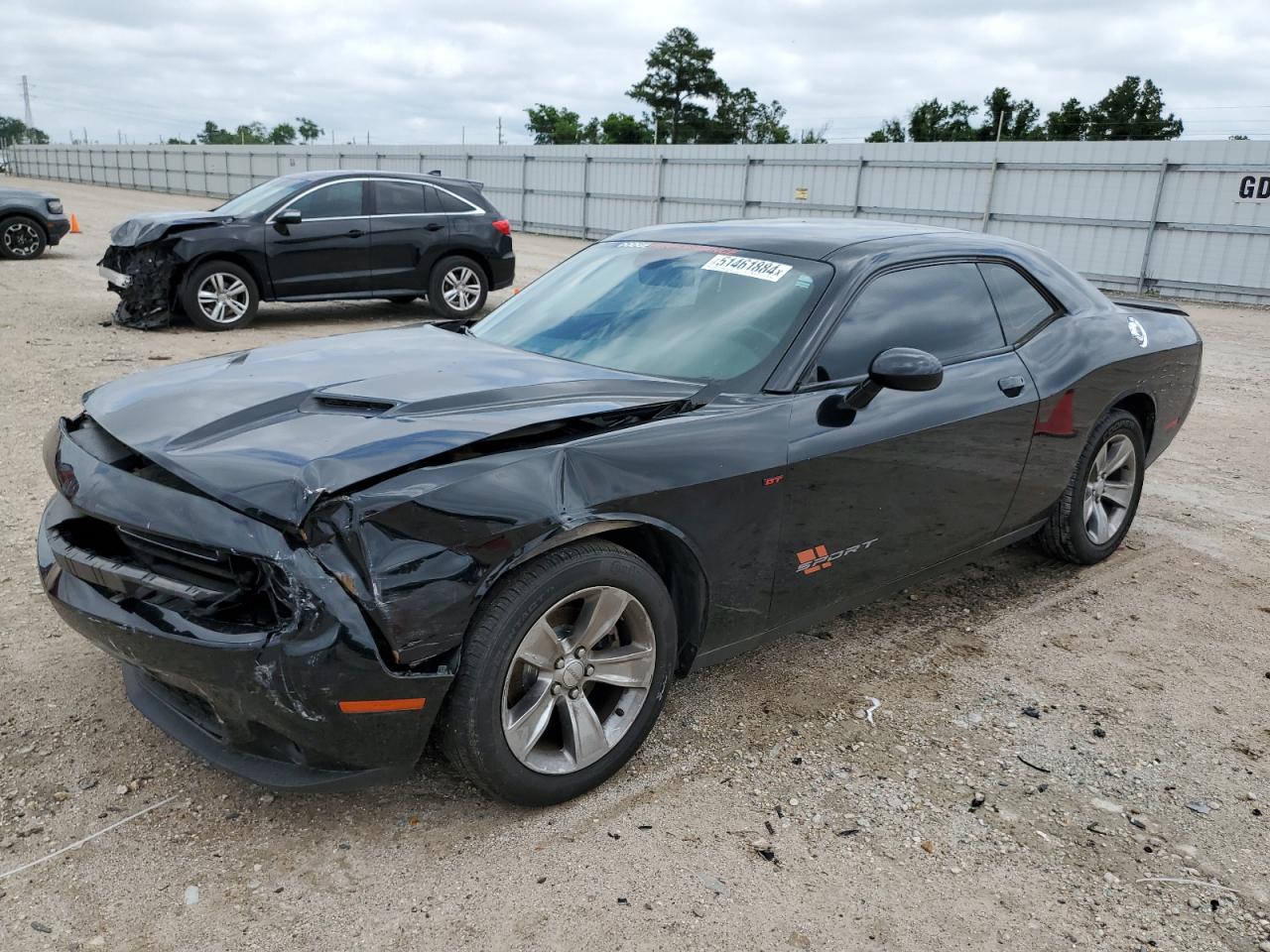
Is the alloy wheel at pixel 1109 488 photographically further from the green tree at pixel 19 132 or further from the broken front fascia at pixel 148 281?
the green tree at pixel 19 132

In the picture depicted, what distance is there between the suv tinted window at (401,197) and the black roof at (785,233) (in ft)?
24.5

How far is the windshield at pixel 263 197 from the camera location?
10.6 metres

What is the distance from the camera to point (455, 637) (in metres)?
2.48

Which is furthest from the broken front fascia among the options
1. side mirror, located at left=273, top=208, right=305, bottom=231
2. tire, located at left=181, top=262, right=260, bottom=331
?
side mirror, located at left=273, top=208, right=305, bottom=231

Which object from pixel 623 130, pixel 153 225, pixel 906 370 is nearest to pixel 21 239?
pixel 153 225

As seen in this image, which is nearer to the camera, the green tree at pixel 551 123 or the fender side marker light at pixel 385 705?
the fender side marker light at pixel 385 705

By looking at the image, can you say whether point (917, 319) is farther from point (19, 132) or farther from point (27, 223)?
point (19, 132)

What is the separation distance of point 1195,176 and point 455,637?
18.7 metres

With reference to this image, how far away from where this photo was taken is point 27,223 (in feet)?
53.6

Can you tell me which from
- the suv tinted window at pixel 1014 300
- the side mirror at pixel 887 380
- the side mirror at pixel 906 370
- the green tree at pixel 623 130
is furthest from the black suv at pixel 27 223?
the green tree at pixel 623 130

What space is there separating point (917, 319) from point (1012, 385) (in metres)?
0.55

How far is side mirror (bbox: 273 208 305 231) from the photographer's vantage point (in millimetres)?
10484

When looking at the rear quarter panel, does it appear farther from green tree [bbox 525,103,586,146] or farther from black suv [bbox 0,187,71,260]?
green tree [bbox 525,103,586,146]

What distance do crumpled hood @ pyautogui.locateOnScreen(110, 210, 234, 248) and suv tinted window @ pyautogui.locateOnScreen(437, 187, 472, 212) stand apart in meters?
2.34
